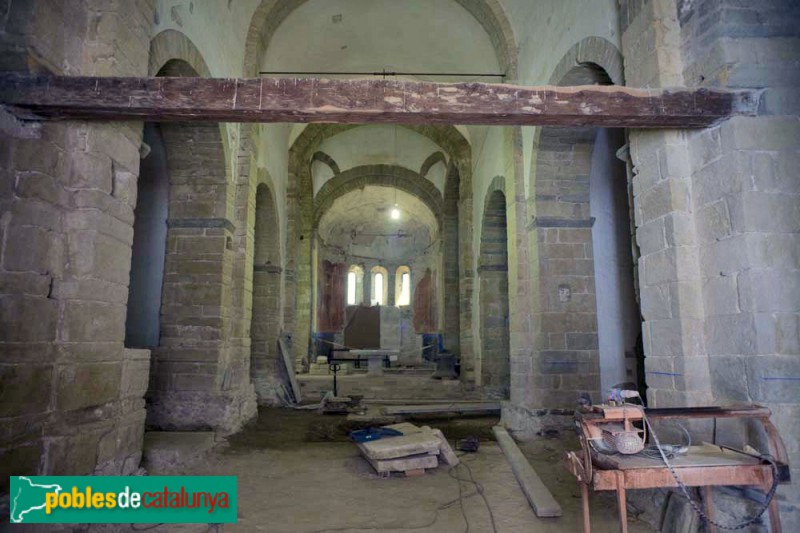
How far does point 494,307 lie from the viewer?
11.1 metres

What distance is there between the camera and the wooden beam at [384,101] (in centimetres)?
361

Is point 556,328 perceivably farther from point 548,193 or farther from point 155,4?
point 155,4

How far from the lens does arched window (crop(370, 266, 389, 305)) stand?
86.1ft

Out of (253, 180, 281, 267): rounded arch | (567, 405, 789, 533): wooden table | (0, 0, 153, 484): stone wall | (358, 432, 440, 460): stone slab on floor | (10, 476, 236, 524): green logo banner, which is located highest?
(253, 180, 281, 267): rounded arch

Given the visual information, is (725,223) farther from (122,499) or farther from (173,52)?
(173,52)

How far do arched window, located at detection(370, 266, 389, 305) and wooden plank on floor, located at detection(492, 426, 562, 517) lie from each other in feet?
65.0

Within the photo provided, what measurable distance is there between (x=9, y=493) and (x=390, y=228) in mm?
22686

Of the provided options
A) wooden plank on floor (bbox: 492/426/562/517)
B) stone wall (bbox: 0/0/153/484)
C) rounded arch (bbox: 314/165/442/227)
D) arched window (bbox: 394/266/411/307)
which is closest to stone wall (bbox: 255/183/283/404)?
wooden plank on floor (bbox: 492/426/562/517)

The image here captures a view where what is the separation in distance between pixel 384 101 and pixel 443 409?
6.73 metres

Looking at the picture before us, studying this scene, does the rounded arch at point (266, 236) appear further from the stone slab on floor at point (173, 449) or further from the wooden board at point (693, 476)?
the wooden board at point (693, 476)

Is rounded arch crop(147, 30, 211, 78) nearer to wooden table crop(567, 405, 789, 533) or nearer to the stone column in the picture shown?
the stone column

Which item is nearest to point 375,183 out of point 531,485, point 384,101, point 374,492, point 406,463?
point 406,463

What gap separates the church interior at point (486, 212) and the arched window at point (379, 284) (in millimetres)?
15526

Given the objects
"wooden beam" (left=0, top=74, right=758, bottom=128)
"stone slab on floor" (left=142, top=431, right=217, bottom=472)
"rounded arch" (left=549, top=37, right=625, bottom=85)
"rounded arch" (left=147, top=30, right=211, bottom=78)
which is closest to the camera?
"wooden beam" (left=0, top=74, right=758, bottom=128)
